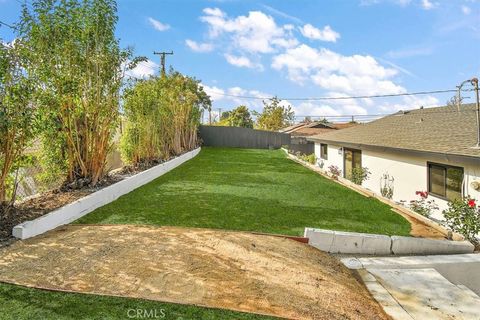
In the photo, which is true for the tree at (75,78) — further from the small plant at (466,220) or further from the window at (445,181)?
the window at (445,181)

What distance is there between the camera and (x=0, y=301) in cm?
245

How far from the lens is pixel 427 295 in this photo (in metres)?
3.20

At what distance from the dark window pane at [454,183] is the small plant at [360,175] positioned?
3.81m

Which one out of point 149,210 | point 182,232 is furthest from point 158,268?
point 149,210

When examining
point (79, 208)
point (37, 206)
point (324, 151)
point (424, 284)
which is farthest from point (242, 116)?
point (424, 284)

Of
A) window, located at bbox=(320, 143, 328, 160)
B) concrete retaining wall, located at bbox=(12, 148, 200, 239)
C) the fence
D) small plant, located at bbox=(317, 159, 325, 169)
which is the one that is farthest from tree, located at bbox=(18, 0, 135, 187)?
the fence

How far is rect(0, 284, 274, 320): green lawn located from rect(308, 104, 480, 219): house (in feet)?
20.4

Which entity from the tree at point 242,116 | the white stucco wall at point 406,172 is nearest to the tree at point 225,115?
the tree at point 242,116

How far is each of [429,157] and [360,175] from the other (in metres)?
3.59

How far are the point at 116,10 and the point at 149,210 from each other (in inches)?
154

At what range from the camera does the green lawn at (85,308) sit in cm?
231

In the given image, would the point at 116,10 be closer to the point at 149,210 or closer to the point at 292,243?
the point at 149,210

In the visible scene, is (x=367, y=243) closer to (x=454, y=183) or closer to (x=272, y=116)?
(x=454, y=183)

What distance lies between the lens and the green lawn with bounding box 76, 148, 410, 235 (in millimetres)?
4770
